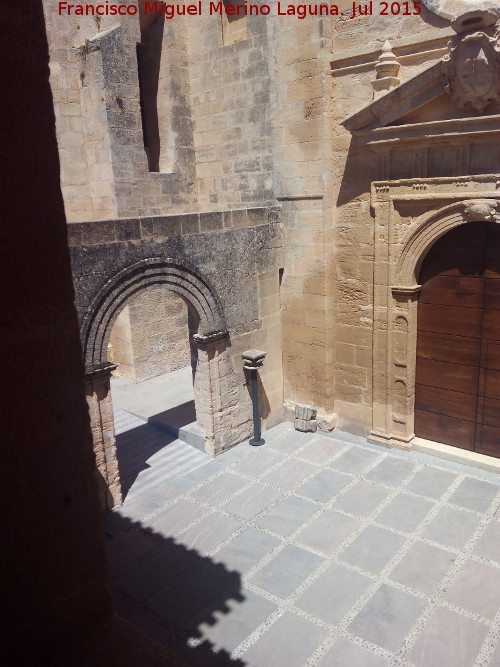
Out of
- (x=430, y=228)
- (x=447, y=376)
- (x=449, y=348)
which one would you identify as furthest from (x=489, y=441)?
(x=430, y=228)

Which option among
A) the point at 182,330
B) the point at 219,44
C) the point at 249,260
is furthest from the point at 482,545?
the point at 219,44

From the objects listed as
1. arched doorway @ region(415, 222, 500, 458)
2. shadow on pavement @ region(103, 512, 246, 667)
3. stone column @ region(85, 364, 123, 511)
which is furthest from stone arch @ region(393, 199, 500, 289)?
shadow on pavement @ region(103, 512, 246, 667)

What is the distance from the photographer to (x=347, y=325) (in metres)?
8.90

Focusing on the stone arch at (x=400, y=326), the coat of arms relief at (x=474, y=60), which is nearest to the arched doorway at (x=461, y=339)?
the stone arch at (x=400, y=326)

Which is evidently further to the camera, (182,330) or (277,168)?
(182,330)

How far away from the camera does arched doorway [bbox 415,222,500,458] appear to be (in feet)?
24.9

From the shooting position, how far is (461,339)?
798 centimetres

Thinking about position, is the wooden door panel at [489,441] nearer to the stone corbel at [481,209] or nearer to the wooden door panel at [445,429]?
the wooden door panel at [445,429]

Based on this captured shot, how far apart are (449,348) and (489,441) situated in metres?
1.39

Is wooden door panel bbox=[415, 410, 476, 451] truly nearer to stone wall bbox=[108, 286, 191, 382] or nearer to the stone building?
the stone building

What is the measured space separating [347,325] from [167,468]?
3.48 metres

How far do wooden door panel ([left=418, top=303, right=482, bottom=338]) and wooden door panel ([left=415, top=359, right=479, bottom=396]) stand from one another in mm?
482

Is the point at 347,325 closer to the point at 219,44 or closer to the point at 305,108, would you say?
the point at 305,108

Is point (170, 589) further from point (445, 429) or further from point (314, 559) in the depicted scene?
point (445, 429)
